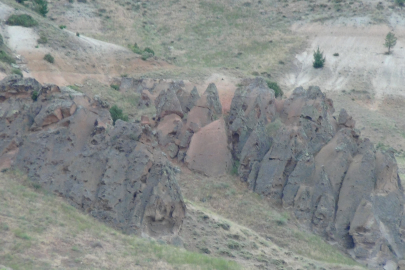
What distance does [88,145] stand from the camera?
91.4 ft

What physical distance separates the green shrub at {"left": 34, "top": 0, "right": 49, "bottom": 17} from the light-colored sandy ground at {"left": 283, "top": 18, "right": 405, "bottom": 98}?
3476 centimetres

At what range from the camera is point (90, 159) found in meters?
27.2

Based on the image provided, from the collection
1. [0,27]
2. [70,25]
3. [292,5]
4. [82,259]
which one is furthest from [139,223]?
[292,5]

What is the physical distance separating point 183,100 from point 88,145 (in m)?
17.8

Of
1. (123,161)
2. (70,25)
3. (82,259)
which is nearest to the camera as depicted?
(82,259)

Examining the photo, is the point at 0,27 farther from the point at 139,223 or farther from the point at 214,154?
the point at 139,223

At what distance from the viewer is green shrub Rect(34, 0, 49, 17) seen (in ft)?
273

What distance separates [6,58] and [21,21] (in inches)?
489

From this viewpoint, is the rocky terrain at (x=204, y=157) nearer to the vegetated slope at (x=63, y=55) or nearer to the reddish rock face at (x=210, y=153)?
the reddish rock face at (x=210, y=153)

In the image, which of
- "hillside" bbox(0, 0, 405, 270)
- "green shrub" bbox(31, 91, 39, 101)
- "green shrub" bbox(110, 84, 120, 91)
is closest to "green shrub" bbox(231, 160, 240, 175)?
"hillside" bbox(0, 0, 405, 270)

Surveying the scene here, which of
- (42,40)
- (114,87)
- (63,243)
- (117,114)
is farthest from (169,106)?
(42,40)

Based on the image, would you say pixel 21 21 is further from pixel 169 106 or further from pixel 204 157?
pixel 204 157

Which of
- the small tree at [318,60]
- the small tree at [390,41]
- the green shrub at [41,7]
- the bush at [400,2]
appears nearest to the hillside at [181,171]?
the small tree at [318,60]

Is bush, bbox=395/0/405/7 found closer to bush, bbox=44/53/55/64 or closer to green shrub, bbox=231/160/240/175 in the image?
bush, bbox=44/53/55/64
